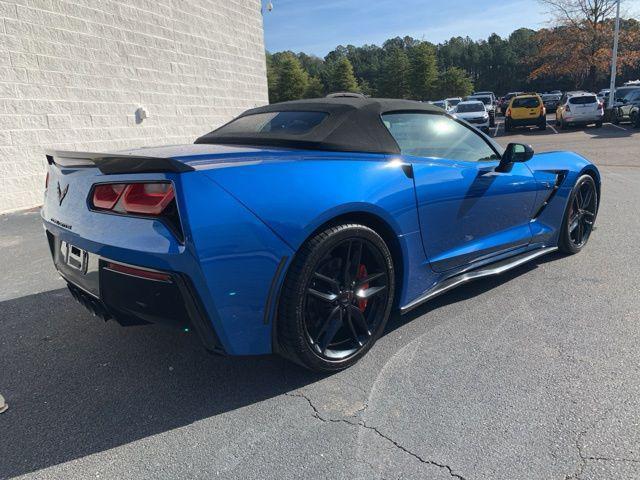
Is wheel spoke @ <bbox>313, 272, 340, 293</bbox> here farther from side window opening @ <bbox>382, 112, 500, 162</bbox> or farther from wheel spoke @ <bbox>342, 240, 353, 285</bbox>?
side window opening @ <bbox>382, 112, 500, 162</bbox>

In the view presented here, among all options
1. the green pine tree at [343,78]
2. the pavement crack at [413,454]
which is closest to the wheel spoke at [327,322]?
the pavement crack at [413,454]

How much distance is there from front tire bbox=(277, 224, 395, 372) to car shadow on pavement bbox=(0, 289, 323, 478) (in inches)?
8.6

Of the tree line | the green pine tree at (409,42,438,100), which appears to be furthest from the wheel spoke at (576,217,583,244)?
the green pine tree at (409,42,438,100)

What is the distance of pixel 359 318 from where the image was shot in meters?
2.68

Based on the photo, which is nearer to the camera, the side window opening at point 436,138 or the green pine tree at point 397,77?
the side window opening at point 436,138

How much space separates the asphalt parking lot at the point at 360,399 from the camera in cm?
197

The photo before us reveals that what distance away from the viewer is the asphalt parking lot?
6.45ft

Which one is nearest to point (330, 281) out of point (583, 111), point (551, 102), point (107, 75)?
point (107, 75)

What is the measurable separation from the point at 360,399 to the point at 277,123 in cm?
181

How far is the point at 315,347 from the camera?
247cm

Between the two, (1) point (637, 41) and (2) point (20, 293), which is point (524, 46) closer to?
(1) point (637, 41)

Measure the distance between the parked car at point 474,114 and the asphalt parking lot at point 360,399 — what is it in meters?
18.0

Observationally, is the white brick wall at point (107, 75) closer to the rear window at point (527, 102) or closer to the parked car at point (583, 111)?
the rear window at point (527, 102)

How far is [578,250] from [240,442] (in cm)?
375
